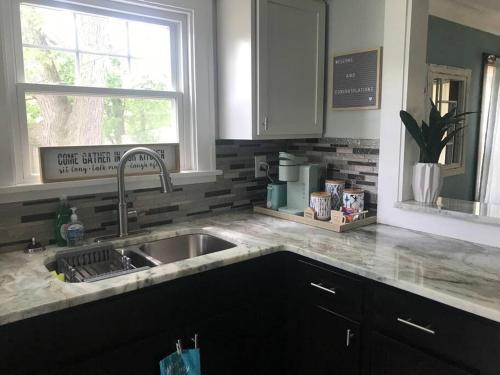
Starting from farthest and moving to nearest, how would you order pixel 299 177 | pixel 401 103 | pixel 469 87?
1. pixel 469 87
2. pixel 299 177
3. pixel 401 103

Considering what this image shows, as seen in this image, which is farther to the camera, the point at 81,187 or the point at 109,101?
the point at 109,101

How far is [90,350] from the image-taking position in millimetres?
1335

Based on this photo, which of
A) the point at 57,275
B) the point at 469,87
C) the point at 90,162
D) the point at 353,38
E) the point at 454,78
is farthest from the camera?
the point at 469,87

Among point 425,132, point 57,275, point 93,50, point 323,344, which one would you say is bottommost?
point 323,344

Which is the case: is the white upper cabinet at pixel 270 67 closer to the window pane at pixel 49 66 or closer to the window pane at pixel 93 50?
the window pane at pixel 93 50

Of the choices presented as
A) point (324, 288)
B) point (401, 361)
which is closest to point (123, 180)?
point (324, 288)

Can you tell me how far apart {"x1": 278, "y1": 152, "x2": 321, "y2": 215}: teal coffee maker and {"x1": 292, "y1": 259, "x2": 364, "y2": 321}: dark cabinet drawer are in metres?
0.57

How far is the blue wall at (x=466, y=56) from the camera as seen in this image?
334 centimetres

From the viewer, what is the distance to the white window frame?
170 centimetres

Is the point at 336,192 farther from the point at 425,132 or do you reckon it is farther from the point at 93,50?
the point at 93,50

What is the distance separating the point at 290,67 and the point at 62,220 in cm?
135

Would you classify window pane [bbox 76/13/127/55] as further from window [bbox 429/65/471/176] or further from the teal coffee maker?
window [bbox 429/65/471/176]

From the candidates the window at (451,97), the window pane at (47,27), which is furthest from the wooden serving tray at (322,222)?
the window at (451,97)

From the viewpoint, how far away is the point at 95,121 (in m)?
1.96
